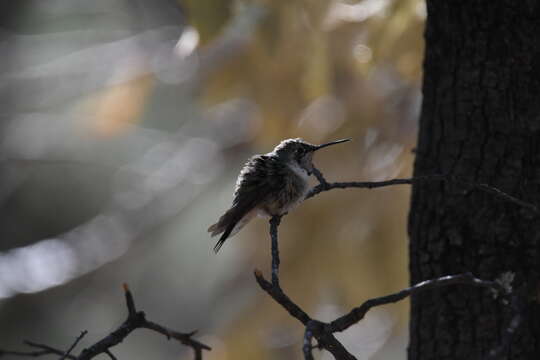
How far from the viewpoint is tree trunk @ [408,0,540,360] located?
2852 millimetres

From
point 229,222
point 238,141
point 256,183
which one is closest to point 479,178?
point 229,222

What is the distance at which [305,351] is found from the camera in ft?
5.61

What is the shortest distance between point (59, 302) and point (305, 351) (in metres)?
11.7

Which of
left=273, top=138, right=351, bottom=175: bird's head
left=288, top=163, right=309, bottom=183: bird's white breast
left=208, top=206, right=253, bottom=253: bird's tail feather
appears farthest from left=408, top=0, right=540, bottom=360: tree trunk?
left=273, top=138, right=351, bottom=175: bird's head

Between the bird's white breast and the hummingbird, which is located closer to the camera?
the hummingbird

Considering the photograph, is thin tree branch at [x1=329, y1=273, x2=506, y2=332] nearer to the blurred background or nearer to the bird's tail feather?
the bird's tail feather

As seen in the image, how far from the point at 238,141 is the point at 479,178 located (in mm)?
3932

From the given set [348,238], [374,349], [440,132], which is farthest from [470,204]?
[374,349]

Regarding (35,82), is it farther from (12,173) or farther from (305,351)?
(305,351)

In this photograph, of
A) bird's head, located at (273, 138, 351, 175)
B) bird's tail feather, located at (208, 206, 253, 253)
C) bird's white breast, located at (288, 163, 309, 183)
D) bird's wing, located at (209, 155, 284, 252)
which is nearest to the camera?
bird's tail feather, located at (208, 206, 253, 253)

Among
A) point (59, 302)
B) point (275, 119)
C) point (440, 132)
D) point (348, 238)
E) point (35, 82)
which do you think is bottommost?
point (440, 132)

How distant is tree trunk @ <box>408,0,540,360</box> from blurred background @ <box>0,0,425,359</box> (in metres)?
1.11

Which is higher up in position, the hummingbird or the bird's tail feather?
the hummingbird

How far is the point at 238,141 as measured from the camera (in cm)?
671
